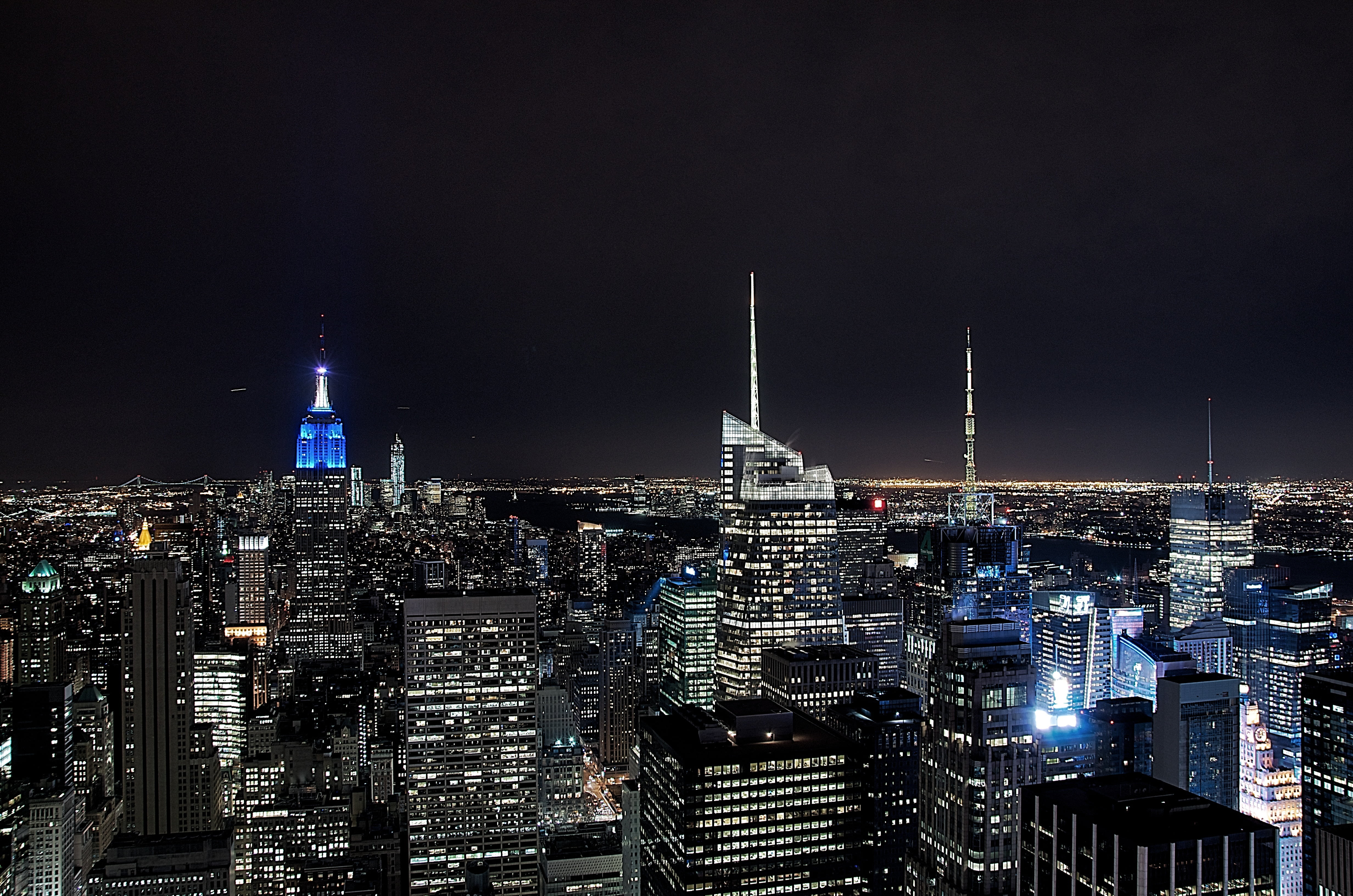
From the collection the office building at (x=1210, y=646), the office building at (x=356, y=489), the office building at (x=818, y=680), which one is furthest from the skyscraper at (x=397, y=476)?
the office building at (x=1210, y=646)

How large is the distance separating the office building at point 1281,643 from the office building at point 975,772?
1353 cm

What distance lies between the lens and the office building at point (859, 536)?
3716 cm

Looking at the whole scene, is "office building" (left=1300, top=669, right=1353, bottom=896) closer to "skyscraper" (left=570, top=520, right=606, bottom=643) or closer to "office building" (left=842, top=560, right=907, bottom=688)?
"office building" (left=842, top=560, right=907, bottom=688)

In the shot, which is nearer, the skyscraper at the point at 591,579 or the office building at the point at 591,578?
the skyscraper at the point at 591,579

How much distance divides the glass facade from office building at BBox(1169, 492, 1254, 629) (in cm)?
1294

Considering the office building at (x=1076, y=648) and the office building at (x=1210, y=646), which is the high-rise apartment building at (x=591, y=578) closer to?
the office building at (x=1076, y=648)

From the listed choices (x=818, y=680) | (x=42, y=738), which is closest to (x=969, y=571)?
(x=818, y=680)

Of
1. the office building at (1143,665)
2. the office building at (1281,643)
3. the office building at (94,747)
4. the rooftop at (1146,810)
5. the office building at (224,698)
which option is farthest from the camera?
the office building at (224,698)

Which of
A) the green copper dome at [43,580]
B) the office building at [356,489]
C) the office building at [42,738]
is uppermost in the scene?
the office building at [356,489]

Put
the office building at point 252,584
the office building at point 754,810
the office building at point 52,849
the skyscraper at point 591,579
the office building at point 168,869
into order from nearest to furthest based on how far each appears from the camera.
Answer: the office building at point 754,810 → the office building at point 168,869 → the office building at point 52,849 → the office building at point 252,584 → the skyscraper at point 591,579

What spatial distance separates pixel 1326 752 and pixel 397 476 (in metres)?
28.0

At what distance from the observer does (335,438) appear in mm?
41844

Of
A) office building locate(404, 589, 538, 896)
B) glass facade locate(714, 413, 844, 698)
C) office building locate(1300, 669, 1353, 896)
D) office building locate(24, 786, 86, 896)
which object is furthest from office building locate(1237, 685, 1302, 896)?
office building locate(24, 786, 86, 896)

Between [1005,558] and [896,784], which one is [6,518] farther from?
[1005,558]
